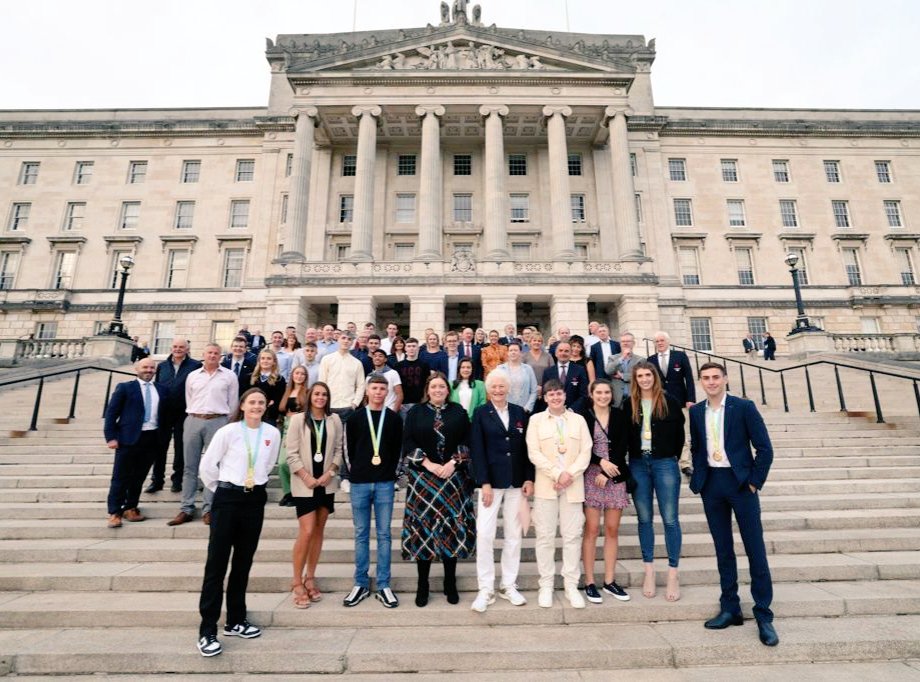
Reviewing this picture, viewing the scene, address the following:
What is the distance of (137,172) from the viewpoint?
110 feet

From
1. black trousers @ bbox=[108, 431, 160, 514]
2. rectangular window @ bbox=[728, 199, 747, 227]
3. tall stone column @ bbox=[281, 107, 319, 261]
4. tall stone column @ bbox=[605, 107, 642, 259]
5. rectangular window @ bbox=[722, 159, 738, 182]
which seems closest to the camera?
black trousers @ bbox=[108, 431, 160, 514]

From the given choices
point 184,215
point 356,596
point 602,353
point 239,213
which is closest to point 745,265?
point 602,353

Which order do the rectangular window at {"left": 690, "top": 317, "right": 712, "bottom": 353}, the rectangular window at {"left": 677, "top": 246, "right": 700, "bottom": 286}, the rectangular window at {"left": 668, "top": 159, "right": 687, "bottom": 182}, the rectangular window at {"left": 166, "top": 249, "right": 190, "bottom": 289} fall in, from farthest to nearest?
the rectangular window at {"left": 668, "top": 159, "right": 687, "bottom": 182} < the rectangular window at {"left": 166, "top": 249, "right": 190, "bottom": 289} < the rectangular window at {"left": 677, "top": 246, "right": 700, "bottom": 286} < the rectangular window at {"left": 690, "top": 317, "right": 712, "bottom": 353}

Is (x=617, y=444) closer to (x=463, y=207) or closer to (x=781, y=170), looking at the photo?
(x=463, y=207)

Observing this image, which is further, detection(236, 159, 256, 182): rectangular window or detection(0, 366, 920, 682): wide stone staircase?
detection(236, 159, 256, 182): rectangular window

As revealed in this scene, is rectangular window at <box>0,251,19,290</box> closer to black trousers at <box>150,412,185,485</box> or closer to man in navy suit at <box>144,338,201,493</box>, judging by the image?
man in navy suit at <box>144,338,201,493</box>

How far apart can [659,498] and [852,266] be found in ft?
122

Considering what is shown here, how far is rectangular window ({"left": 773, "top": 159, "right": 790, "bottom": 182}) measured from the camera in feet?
109

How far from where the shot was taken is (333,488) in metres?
4.84

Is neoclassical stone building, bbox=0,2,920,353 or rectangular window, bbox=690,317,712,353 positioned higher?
neoclassical stone building, bbox=0,2,920,353

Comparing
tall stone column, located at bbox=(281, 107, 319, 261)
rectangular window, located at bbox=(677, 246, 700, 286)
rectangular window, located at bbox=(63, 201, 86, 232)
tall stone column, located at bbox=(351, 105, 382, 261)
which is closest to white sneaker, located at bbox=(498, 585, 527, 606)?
tall stone column, located at bbox=(351, 105, 382, 261)

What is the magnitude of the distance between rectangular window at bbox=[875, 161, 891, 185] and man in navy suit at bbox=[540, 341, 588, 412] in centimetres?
4089

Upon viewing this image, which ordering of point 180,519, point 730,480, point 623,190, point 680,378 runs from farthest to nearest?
point 623,190, point 680,378, point 180,519, point 730,480

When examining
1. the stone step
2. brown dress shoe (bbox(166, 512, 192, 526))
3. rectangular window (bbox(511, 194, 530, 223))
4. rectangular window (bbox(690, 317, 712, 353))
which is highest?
rectangular window (bbox(511, 194, 530, 223))
